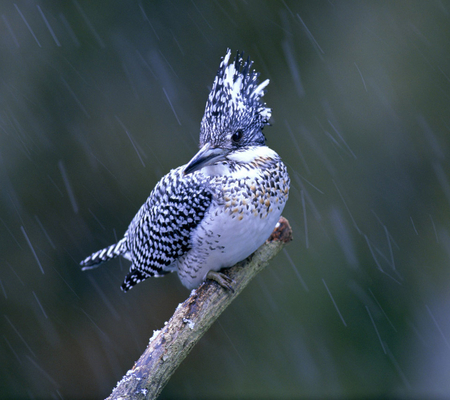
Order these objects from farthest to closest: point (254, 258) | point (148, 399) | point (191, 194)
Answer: point (254, 258), point (191, 194), point (148, 399)

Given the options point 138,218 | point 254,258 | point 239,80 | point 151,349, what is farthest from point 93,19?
point 151,349

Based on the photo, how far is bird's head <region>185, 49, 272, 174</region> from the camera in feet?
4.75

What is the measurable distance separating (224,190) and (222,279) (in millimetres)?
352

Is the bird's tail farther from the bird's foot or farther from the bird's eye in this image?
the bird's eye

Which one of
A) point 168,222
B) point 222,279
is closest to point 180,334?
point 222,279

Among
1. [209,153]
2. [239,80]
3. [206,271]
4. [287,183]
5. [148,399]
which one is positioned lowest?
[148,399]

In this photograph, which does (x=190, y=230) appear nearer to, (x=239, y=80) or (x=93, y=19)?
(x=239, y=80)

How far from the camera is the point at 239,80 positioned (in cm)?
150

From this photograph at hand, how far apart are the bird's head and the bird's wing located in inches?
6.4

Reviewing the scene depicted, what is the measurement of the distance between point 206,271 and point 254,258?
0.24m

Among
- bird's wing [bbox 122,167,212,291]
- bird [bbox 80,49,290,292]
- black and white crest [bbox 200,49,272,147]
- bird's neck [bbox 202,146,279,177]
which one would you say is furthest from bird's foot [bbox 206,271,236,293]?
black and white crest [bbox 200,49,272,147]

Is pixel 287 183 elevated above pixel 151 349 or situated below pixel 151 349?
above

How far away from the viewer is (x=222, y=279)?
1637 mm

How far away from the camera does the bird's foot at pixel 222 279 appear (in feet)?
5.35
